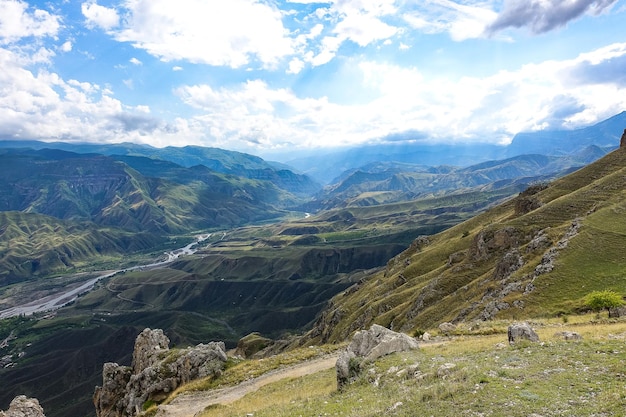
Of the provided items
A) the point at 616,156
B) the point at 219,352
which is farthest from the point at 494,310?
the point at 616,156

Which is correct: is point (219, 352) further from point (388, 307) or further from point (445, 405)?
point (388, 307)

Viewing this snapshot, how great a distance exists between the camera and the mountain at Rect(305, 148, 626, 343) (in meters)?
53.3

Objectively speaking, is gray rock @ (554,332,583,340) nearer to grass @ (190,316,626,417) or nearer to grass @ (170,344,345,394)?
grass @ (190,316,626,417)

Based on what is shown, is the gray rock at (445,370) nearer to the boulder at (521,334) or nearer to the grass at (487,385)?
the grass at (487,385)

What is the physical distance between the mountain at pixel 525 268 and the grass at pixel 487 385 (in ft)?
83.1

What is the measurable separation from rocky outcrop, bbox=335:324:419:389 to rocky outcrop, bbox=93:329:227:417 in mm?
23037

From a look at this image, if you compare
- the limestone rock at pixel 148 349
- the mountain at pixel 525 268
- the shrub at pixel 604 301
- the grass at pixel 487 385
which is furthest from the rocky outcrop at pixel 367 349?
the limestone rock at pixel 148 349

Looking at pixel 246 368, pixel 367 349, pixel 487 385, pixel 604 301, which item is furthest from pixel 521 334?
pixel 246 368

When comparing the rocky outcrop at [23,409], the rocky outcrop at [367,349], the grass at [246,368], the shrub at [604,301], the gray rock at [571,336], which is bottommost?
the rocky outcrop at [23,409]

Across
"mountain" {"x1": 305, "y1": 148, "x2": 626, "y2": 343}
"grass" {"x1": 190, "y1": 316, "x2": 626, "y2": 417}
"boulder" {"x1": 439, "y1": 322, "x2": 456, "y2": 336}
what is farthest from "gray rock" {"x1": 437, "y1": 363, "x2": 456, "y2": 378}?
"mountain" {"x1": 305, "y1": 148, "x2": 626, "y2": 343}

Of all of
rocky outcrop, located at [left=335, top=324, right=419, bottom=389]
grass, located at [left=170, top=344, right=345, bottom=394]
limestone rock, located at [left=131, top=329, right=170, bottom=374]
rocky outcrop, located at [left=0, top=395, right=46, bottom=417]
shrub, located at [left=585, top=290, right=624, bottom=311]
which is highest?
shrub, located at [left=585, top=290, right=624, bottom=311]

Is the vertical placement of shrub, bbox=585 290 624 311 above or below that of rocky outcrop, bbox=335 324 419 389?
above

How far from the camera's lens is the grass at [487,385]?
16.2 m

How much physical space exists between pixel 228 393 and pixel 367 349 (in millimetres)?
18121
